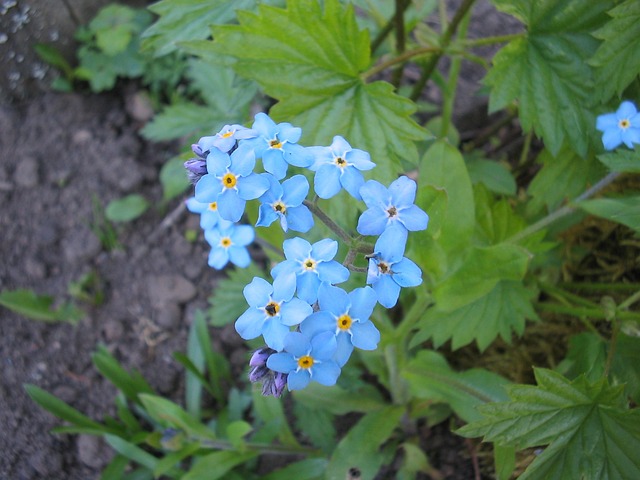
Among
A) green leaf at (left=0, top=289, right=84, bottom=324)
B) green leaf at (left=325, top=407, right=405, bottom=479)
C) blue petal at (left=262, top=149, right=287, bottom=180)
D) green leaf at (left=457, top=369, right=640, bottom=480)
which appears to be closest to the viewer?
blue petal at (left=262, top=149, right=287, bottom=180)

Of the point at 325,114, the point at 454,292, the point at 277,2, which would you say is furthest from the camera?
the point at 277,2

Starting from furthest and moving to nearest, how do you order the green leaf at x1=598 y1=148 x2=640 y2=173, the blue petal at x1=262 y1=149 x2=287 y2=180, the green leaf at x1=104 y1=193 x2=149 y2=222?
1. the green leaf at x1=104 y1=193 x2=149 y2=222
2. the green leaf at x1=598 y1=148 x2=640 y2=173
3. the blue petal at x1=262 y1=149 x2=287 y2=180

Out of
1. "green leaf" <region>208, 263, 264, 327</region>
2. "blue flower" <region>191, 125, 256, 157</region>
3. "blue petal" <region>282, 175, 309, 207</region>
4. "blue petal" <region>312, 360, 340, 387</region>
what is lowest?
"green leaf" <region>208, 263, 264, 327</region>

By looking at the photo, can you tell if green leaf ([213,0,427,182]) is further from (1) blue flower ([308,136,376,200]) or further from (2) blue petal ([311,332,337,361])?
(2) blue petal ([311,332,337,361])

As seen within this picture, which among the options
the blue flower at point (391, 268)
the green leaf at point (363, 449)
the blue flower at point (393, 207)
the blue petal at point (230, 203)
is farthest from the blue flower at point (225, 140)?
the green leaf at point (363, 449)

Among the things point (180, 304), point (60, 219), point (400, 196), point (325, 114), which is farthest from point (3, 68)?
point (400, 196)

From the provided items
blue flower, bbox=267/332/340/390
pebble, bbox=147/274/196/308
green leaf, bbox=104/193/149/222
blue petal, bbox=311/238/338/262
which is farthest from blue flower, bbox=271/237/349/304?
green leaf, bbox=104/193/149/222

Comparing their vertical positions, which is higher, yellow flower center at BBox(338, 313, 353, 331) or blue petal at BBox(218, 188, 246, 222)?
blue petal at BBox(218, 188, 246, 222)

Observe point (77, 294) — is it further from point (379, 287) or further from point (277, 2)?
point (379, 287)
